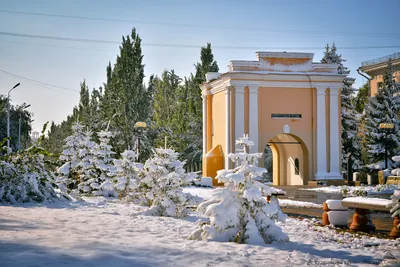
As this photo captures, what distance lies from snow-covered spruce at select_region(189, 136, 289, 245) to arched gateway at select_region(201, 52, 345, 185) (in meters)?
21.6

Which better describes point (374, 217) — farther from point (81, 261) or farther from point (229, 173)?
point (81, 261)

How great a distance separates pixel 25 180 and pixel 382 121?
96.0ft

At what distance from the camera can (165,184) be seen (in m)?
12.9

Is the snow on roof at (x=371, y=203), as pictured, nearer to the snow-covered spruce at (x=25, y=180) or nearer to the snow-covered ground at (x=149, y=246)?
the snow-covered ground at (x=149, y=246)

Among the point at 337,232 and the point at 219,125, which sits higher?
the point at 219,125

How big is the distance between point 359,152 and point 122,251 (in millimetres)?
36795

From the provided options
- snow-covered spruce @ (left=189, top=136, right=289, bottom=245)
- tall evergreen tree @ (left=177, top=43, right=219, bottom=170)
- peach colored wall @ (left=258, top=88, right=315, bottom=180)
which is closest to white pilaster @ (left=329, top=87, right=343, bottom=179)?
peach colored wall @ (left=258, top=88, right=315, bottom=180)

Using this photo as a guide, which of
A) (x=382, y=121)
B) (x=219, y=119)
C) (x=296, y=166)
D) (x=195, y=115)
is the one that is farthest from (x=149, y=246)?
(x=195, y=115)

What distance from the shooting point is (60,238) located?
813 centimetres

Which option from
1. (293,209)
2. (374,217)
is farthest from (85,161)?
(374,217)

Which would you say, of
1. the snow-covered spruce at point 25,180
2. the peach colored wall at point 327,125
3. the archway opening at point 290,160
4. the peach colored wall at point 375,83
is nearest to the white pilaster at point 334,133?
the peach colored wall at point 327,125

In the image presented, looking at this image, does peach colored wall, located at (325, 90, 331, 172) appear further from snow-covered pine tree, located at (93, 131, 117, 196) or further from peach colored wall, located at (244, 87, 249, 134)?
snow-covered pine tree, located at (93, 131, 117, 196)

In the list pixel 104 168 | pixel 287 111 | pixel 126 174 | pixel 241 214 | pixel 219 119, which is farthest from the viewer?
pixel 219 119

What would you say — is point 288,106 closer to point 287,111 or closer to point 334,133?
point 287,111
